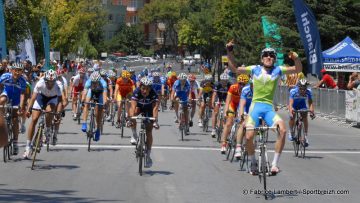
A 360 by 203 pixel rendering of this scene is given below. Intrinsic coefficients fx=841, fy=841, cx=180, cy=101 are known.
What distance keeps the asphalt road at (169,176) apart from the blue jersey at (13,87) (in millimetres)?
1404

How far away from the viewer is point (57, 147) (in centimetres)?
1964

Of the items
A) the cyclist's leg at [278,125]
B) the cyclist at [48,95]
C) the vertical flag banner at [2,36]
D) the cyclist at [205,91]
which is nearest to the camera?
the cyclist's leg at [278,125]

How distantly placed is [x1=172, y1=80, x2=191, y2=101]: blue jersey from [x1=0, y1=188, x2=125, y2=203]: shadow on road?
11824mm

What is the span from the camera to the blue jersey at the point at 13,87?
17739mm

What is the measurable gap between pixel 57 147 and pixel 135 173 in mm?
5164

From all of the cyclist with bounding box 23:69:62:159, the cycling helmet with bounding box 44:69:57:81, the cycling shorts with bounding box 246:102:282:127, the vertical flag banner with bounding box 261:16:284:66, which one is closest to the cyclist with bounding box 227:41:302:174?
the cycling shorts with bounding box 246:102:282:127

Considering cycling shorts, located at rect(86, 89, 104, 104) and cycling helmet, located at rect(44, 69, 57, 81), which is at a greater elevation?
cycling helmet, located at rect(44, 69, 57, 81)

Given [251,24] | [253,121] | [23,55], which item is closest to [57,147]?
[253,121]

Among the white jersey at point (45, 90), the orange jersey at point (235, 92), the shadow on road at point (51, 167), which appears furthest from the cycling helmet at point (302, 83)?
the shadow on road at point (51, 167)

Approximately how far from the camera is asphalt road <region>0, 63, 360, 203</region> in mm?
12234

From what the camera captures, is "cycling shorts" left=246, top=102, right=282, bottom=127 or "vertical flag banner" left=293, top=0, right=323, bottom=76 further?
"vertical flag banner" left=293, top=0, right=323, bottom=76

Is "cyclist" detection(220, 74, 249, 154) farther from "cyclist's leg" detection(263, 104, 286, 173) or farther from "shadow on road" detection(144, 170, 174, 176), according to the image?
"cyclist's leg" detection(263, 104, 286, 173)

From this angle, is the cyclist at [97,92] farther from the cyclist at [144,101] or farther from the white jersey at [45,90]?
the cyclist at [144,101]

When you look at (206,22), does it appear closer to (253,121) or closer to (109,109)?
(109,109)
